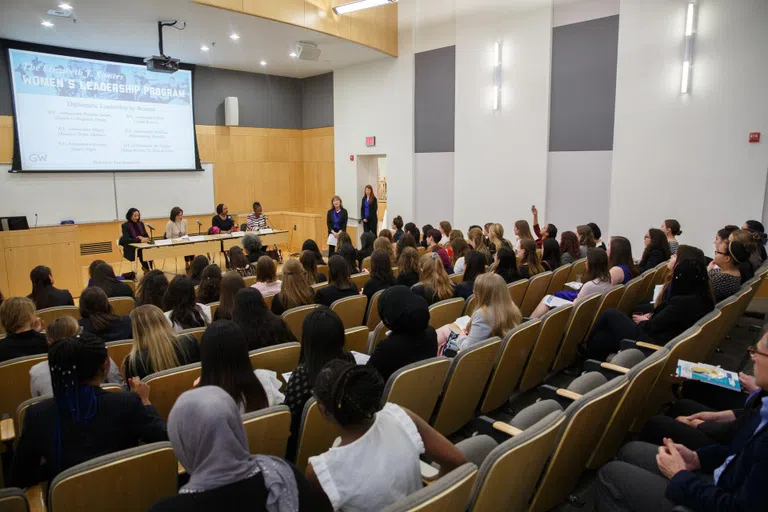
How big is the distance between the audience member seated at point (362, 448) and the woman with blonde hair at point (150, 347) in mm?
1563

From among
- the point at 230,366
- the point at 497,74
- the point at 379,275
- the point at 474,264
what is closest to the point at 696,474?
the point at 230,366

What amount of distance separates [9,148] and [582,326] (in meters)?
10.6

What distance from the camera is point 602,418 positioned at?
2.29m

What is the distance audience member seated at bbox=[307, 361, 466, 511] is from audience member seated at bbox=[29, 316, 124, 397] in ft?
5.10

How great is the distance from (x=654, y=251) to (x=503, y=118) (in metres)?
4.78

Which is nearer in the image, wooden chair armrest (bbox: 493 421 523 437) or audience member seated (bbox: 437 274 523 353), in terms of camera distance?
wooden chair armrest (bbox: 493 421 523 437)

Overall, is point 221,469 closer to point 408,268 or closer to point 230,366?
point 230,366

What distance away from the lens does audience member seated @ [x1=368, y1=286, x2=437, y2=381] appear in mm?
2814

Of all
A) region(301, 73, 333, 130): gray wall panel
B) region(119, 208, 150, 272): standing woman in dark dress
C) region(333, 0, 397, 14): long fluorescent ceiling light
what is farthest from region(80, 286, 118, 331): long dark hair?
region(301, 73, 333, 130): gray wall panel

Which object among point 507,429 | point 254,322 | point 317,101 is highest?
point 317,101

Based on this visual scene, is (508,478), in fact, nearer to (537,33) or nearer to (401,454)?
(401,454)

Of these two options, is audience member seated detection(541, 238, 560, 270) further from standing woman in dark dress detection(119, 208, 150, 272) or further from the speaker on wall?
the speaker on wall

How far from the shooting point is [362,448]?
156 centimetres

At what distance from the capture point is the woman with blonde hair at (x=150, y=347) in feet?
9.20
